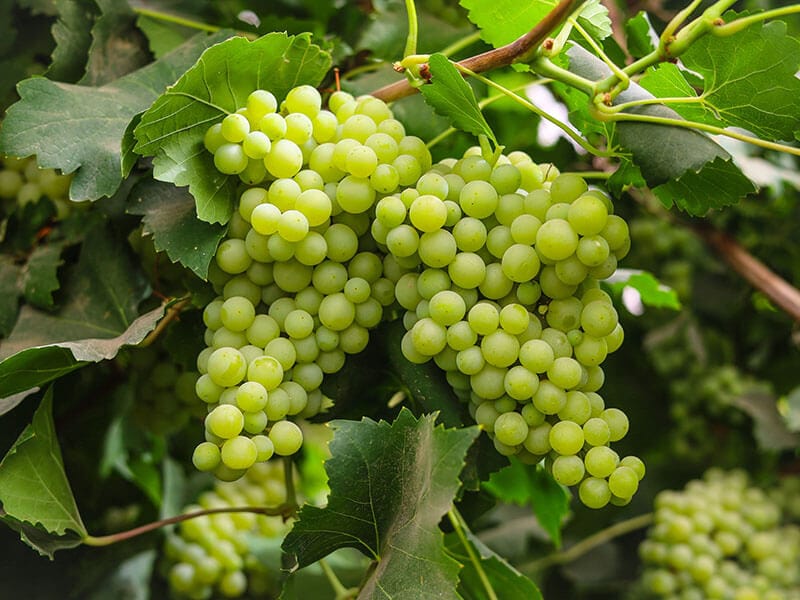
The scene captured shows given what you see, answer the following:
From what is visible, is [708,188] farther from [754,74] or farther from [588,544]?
[588,544]

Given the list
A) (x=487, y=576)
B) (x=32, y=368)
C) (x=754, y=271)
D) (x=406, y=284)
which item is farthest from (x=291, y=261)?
(x=754, y=271)

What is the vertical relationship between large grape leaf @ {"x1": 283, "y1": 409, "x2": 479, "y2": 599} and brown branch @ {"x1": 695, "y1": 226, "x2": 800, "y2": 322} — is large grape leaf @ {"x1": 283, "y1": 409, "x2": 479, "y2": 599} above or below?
above

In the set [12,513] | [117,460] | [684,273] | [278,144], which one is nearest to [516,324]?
[278,144]

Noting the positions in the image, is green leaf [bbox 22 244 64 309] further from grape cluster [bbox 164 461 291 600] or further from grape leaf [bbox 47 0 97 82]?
grape cluster [bbox 164 461 291 600]

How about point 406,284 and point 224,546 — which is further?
point 224,546

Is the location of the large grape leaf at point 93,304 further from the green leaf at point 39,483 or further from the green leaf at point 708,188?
the green leaf at point 708,188

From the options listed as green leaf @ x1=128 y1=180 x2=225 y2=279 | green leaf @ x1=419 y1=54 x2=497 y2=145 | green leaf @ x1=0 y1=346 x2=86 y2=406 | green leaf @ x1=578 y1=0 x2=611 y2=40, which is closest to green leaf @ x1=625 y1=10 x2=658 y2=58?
green leaf @ x1=578 y1=0 x2=611 y2=40
